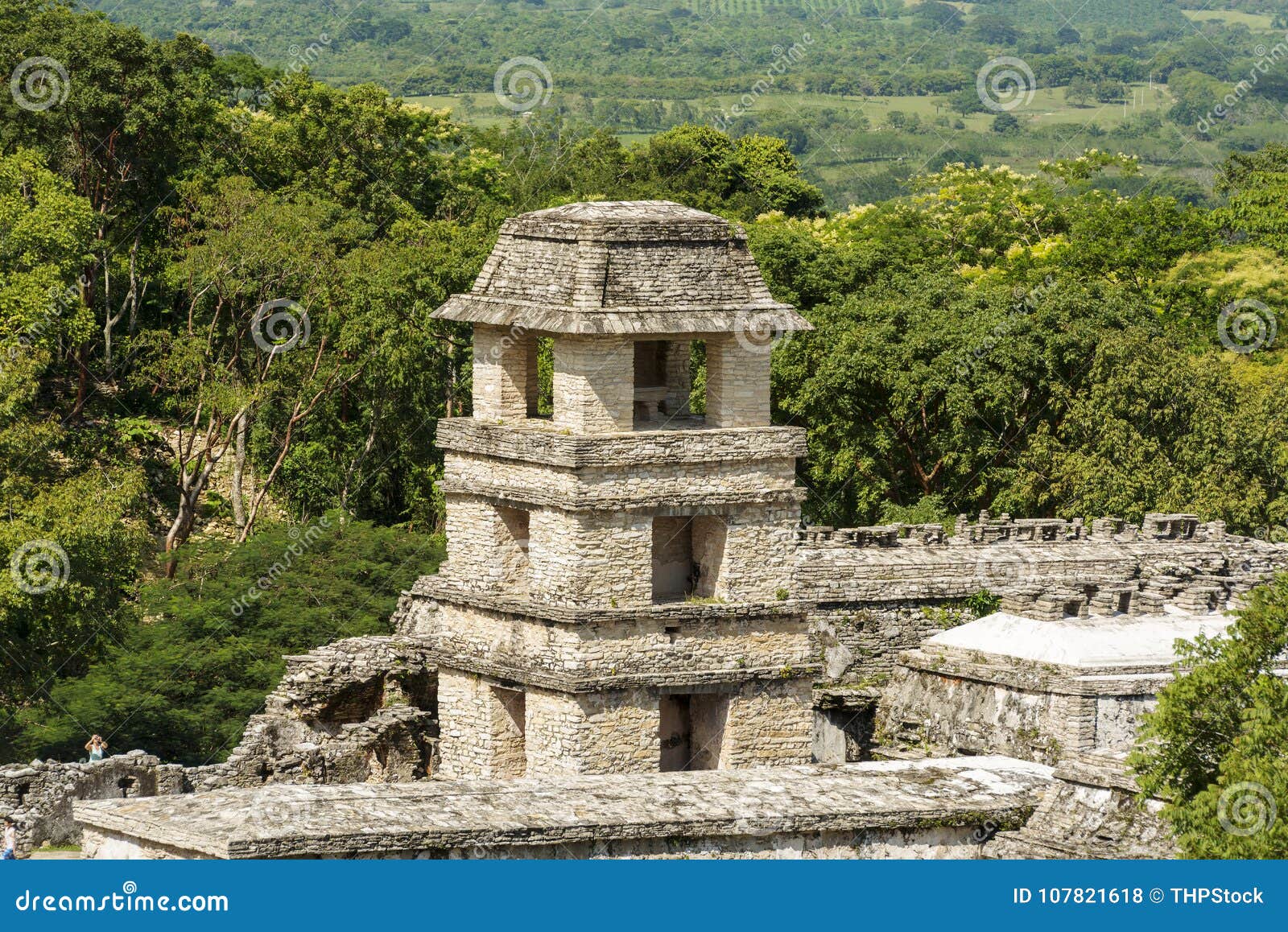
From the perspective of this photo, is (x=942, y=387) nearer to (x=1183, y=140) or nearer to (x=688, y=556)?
(x=688, y=556)

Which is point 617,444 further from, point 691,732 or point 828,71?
point 828,71

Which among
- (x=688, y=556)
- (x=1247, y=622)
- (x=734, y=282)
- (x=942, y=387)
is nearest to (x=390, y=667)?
(x=688, y=556)

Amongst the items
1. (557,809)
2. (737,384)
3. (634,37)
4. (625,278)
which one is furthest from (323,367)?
(634,37)

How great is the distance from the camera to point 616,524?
33.6 m

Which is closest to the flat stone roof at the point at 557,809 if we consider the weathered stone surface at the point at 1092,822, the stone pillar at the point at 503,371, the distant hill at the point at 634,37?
the weathered stone surface at the point at 1092,822

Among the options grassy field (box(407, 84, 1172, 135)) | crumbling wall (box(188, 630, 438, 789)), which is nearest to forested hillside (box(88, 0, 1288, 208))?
grassy field (box(407, 84, 1172, 135))

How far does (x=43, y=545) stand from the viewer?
42906mm

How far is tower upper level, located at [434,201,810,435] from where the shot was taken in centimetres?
3372

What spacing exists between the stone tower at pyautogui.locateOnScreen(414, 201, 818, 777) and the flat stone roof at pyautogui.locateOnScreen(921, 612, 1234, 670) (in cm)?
334

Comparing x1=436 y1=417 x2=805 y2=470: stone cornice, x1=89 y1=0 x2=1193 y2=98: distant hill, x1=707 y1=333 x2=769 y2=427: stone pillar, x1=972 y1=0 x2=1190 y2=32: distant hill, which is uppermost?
x1=972 y1=0 x2=1190 y2=32: distant hill

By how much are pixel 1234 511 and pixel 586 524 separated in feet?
67.2

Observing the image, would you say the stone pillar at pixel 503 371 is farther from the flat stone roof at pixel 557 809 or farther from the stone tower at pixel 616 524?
the flat stone roof at pixel 557 809

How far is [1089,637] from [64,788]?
13990 mm

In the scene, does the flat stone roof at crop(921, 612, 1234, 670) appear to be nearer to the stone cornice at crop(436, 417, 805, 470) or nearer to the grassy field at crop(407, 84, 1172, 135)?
the stone cornice at crop(436, 417, 805, 470)
